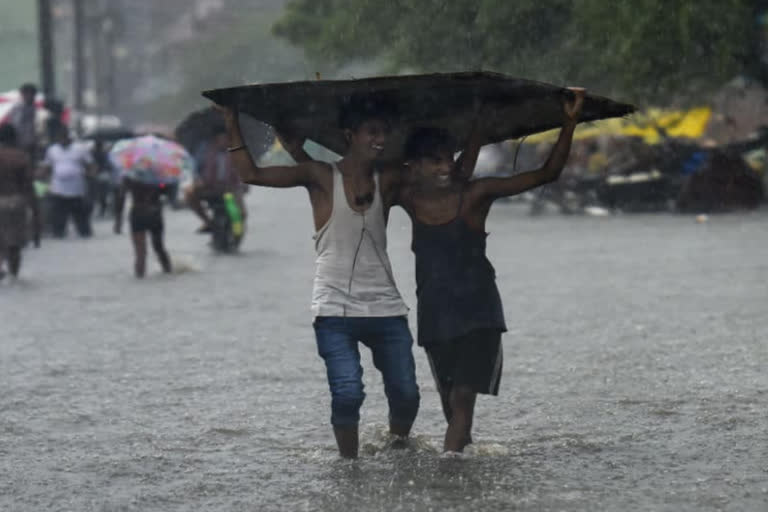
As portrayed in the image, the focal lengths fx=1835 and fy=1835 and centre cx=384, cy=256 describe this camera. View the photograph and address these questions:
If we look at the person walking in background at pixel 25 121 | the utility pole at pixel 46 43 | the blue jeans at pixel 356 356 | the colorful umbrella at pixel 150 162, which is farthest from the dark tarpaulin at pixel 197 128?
the utility pole at pixel 46 43

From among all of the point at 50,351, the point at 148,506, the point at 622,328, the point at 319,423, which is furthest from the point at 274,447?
the point at 622,328

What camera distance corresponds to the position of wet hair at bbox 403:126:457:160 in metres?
7.06

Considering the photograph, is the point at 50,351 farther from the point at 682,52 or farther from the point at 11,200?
the point at 682,52

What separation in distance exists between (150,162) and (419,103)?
1147cm

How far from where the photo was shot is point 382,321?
708 cm

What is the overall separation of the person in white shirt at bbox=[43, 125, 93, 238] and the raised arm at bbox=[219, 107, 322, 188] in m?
20.9

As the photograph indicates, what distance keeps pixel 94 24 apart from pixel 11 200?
5674 centimetres

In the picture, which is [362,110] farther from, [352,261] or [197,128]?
[197,128]

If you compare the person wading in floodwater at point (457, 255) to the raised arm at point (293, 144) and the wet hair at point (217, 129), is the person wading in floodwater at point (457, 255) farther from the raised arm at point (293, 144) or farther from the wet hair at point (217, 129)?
the wet hair at point (217, 129)

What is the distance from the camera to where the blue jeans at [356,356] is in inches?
278

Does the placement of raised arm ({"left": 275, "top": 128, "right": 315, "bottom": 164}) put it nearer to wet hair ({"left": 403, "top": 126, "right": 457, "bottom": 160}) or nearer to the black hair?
wet hair ({"left": 403, "top": 126, "right": 457, "bottom": 160})

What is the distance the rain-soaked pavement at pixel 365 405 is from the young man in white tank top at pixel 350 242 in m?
0.48

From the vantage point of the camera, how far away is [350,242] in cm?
705

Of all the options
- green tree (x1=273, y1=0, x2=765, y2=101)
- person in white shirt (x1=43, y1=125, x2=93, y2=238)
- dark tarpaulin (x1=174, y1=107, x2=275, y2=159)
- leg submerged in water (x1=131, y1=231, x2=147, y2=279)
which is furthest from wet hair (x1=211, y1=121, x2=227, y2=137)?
person in white shirt (x1=43, y1=125, x2=93, y2=238)
